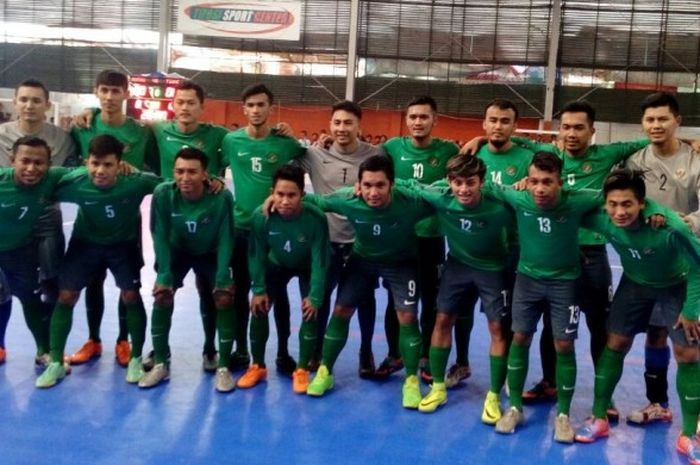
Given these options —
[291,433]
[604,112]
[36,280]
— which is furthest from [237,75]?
[291,433]

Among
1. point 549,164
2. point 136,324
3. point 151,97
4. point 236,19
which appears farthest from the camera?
point 236,19

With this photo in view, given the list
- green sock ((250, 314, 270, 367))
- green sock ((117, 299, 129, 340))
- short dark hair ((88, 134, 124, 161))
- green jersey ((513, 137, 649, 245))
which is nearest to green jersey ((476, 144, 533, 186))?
green jersey ((513, 137, 649, 245))

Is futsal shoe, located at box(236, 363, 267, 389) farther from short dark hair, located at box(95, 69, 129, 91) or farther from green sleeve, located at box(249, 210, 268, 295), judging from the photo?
short dark hair, located at box(95, 69, 129, 91)

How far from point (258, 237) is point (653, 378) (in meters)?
2.48

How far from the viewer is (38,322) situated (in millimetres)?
4449

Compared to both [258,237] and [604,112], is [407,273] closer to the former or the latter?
[258,237]

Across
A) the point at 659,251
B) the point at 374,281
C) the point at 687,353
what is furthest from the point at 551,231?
the point at 374,281

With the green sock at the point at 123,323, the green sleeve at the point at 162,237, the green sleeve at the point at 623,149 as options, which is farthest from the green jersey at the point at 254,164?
the green sleeve at the point at 623,149

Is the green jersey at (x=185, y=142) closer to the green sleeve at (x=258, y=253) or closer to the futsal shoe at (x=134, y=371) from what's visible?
A: the green sleeve at (x=258, y=253)

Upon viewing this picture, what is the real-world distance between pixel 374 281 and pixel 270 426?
3.75 feet

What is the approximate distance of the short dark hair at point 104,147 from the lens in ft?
13.3

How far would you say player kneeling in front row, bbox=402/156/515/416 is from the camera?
3846 mm

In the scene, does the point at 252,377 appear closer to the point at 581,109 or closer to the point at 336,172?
the point at 336,172

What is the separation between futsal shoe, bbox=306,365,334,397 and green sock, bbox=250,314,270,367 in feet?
1.29
